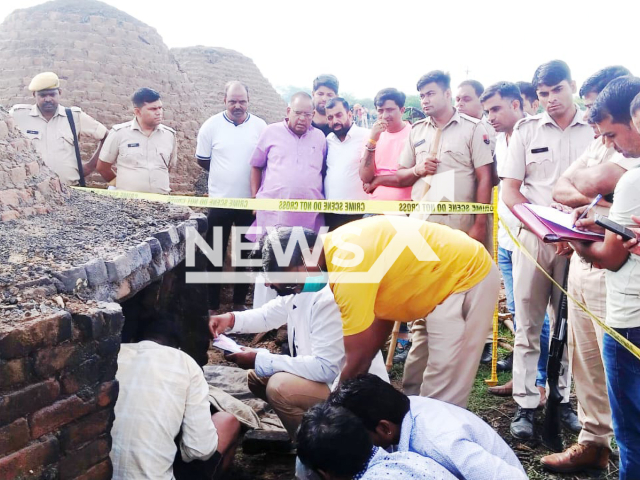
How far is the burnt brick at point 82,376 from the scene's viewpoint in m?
1.99

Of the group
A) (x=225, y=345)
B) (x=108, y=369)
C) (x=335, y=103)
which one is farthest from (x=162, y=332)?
(x=335, y=103)

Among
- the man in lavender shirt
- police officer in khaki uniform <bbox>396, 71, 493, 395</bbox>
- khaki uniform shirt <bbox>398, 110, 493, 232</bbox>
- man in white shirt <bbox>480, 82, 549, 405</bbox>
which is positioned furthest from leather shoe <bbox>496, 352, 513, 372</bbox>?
the man in lavender shirt

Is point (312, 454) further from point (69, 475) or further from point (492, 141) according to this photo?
point (492, 141)

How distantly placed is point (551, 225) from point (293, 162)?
276cm

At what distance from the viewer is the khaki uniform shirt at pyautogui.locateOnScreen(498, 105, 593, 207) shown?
352 centimetres

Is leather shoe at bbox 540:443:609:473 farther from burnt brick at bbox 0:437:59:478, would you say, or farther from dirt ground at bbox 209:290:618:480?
→ burnt brick at bbox 0:437:59:478

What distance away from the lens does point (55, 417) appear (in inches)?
76.9

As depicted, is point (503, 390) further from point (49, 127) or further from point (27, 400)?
point (49, 127)

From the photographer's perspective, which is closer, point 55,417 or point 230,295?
point 55,417

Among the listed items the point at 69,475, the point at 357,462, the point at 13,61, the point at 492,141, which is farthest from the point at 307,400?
the point at 13,61

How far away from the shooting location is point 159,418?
2.35 meters

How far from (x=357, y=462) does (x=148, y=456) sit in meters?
0.93

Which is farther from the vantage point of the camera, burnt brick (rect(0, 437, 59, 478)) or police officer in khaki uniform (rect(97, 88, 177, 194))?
police officer in khaki uniform (rect(97, 88, 177, 194))

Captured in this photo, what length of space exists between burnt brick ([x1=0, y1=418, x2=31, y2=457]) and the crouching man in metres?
1.17
